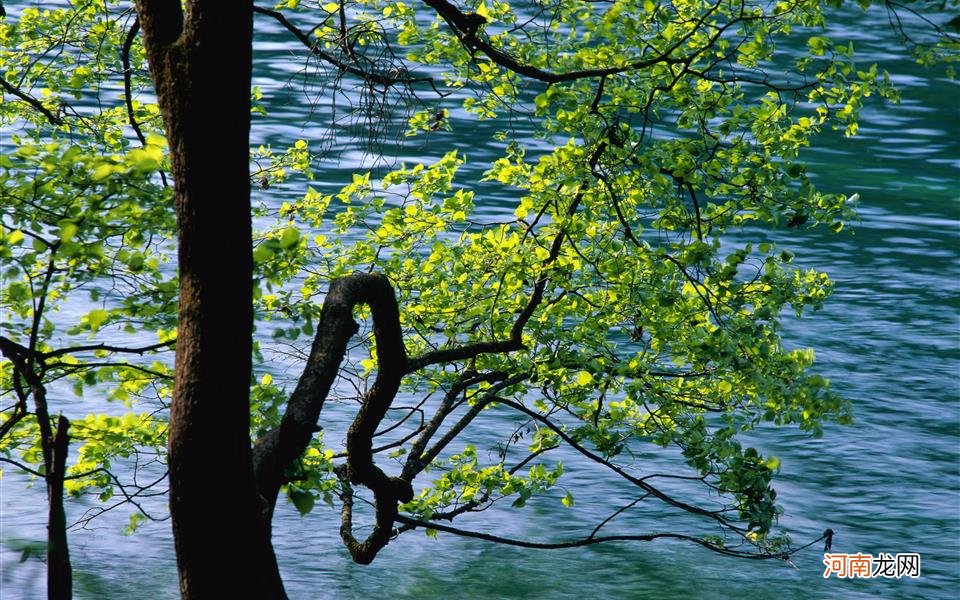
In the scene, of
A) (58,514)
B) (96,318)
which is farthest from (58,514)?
(96,318)

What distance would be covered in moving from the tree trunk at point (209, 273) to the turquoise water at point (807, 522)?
→ 301cm

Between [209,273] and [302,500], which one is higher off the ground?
[209,273]

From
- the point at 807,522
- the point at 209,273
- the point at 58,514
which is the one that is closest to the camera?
the point at 209,273

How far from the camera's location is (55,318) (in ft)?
59.1

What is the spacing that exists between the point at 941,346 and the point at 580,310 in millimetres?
12303

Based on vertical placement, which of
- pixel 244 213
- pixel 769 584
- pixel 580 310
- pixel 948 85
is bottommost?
pixel 769 584

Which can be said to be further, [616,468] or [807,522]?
[807,522]

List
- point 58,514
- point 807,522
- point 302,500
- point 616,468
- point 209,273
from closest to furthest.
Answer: point 209,273 < point 58,514 < point 302,500 < point 616,468 < point 807,522

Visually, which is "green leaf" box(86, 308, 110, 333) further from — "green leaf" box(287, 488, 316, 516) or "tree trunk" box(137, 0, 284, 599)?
"green leaf" box(287, 488, 316, 516)

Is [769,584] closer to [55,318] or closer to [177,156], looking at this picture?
[177,156]

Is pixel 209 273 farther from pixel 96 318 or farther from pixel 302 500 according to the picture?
pixel 302 500

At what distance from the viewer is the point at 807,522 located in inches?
539

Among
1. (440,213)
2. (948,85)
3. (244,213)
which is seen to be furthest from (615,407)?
(948,85)

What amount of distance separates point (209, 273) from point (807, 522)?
10.3 m
